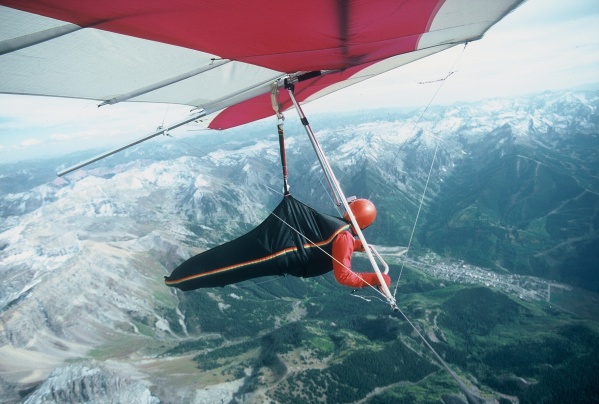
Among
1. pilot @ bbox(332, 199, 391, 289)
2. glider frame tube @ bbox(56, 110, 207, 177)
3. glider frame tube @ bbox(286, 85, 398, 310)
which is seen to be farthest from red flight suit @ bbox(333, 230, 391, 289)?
glider frame tube @ bbox(56, 110, 207, 177)

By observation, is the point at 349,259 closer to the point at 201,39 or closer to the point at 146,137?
the point at 201,39

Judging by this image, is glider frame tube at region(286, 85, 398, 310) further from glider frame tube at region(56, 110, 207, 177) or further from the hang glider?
glider frame tube at region(56, 110, 207, 177)

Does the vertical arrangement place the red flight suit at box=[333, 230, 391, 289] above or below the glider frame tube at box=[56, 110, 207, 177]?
below

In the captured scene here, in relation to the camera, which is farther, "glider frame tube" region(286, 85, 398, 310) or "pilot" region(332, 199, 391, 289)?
"pilot" region(332, 199, 391, 289)

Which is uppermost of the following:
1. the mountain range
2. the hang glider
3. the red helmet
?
the hang glider

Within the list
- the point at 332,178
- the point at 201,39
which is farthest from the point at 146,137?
the point at 332,178

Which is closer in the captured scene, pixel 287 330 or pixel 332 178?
pixel 332 178

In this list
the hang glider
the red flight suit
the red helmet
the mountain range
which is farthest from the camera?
the mountain range
